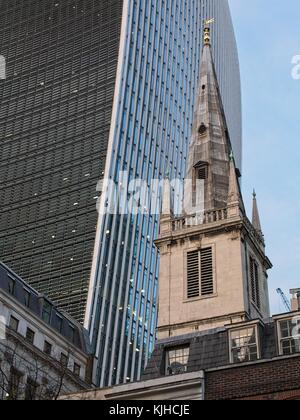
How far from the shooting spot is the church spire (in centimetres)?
5850

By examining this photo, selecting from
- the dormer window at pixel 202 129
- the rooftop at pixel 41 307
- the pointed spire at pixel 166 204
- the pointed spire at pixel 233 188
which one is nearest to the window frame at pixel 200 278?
the pointed spire at pixel 233 188

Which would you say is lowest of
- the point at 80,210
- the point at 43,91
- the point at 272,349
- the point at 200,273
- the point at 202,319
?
the point at 272,349

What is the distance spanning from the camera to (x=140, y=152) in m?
124

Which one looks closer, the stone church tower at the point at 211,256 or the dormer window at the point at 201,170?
the stone church tower at the point at 211,256

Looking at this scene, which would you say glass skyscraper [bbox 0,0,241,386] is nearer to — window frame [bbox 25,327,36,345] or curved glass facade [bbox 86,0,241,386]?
curved glass facade [bbox 86,0,241,386]

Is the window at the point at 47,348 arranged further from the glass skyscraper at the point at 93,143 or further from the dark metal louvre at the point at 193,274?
the glass skyscraper at the point at 93,143

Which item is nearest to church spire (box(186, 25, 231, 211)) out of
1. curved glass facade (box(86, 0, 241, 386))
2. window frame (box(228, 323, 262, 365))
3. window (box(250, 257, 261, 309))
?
window (box(250, 257, 261, 309))

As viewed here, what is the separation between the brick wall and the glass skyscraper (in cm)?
6516

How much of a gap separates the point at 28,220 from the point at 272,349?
87.1 m

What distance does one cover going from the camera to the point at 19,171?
126 metres

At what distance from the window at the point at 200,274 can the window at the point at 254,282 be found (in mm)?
3476

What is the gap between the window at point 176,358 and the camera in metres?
37.9

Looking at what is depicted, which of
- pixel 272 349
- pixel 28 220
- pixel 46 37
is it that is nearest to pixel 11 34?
pixel 46 37
